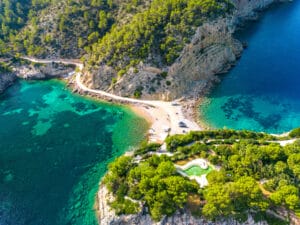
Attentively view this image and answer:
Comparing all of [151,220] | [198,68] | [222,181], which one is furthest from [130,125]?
[222,181]

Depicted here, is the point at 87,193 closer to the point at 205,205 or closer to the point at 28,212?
the point at 28,212

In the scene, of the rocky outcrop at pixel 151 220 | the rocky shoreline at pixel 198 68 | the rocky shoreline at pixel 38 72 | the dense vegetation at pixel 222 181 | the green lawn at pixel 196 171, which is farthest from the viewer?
the rocky shoreline at pixel 38 72

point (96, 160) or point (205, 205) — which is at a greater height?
point (205, 205)

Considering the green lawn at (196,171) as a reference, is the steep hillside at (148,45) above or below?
above

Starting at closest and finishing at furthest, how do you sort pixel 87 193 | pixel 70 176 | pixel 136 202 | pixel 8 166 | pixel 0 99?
pixel 136 202 → pixel 87 193 → pixel 70 176 → pixel 8 166 → pixel 0 99

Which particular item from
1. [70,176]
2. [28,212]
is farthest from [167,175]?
[28,212]

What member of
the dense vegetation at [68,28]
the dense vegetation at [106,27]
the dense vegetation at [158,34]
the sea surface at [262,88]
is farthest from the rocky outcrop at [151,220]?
the dense vegetation at [68,28]

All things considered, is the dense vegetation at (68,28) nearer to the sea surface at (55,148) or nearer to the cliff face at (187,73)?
the sea surface at (55,148)
